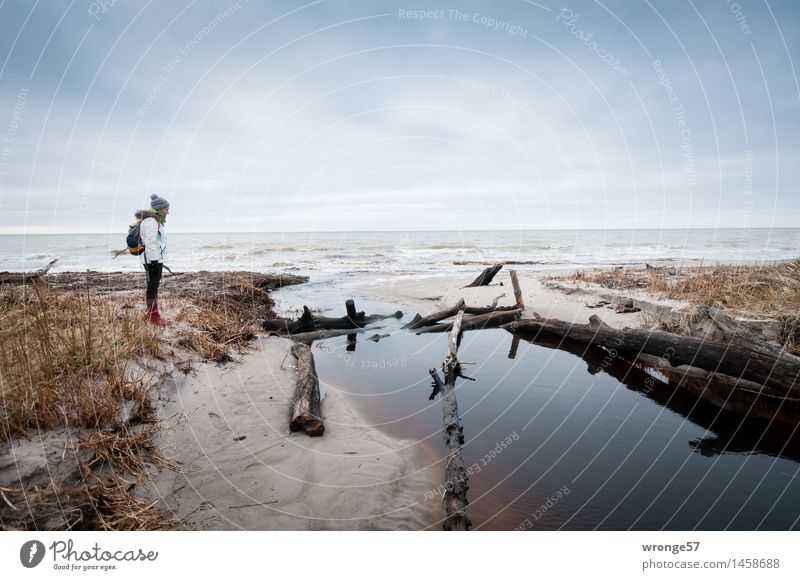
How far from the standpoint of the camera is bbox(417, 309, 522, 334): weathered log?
1074cm

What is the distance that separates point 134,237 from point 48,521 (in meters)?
6.63

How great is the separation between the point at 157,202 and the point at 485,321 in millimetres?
8577

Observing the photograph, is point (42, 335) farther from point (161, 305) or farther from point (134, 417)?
point (161, 305)

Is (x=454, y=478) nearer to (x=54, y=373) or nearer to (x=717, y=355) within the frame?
(x=54, y=373)

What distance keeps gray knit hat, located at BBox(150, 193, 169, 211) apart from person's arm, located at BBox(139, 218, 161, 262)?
0.91ft

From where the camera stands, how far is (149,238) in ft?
26.0

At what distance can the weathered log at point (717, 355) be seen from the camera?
5.04 metres

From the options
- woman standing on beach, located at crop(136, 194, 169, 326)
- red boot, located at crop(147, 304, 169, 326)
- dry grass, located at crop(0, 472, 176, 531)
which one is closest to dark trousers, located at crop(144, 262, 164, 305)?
woman standing on beach, located at crop(136, 194, 169, 326)

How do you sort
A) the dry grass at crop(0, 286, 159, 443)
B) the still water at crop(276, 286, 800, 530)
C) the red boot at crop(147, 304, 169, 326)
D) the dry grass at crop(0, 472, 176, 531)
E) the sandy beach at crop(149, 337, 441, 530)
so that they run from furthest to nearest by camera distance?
the red boot at crop(147, 304, 169, 326) → the still water at crop(276, 286, 800, 530) → the sandy beach at crop(149, 337, 441, 530) → the dry grass at crop(0, 286, 159, 443) → the dry grass at crop(0, 472, 176, 531)

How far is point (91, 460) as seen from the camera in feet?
10.4

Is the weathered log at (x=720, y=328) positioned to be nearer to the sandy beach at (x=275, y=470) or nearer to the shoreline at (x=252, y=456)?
the shoreline at (x=252, y=456)

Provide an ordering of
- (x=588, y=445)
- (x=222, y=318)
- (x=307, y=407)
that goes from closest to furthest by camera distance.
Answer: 1. (x=588, y=445)
2. (x=307, y=407)
3. (x=222, y=318)

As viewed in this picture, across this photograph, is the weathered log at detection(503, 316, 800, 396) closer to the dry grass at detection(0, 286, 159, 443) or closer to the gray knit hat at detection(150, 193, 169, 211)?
the dry grass at detection(0, 286, 159, 443)

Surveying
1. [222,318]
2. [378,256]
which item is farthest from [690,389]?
[378,256]
